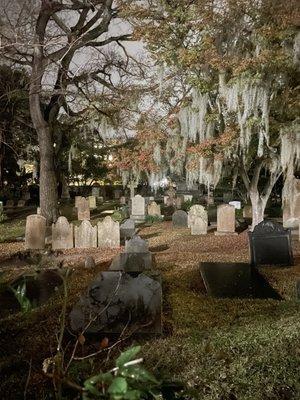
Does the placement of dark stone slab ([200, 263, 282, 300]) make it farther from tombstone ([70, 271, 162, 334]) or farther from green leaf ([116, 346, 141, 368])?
green leaf ([116, 346, 141, 368])

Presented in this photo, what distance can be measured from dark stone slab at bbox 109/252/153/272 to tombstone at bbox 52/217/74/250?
13.0 feet

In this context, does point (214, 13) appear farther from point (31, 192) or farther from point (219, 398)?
point (31, 192)

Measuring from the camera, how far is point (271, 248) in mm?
8844

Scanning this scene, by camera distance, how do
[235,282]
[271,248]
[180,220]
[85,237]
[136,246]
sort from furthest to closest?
[180,220] → [85,237] → [136,246] → [271,248] → [235,282]

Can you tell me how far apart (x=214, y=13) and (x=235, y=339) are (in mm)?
10425

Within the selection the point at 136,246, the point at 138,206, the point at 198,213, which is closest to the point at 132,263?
the point at 136,246

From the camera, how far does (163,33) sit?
1213cm

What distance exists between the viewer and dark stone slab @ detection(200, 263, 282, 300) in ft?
20.9

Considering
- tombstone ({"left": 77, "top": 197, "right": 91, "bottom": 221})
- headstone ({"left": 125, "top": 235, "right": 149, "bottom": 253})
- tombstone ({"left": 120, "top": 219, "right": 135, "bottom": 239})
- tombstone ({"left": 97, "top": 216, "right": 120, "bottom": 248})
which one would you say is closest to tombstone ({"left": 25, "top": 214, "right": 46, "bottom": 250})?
tombstone ({"left": 97, "top": 216, "right": 120, "bottom": 248})

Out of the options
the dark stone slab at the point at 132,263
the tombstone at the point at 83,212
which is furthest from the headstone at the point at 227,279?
the tombstone at the point at 83,212

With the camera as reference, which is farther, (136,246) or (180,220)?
(180,220)

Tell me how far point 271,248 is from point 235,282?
84.8 inches

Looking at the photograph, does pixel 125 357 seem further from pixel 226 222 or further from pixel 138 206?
pixel 138 206

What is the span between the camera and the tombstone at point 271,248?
8766mm
